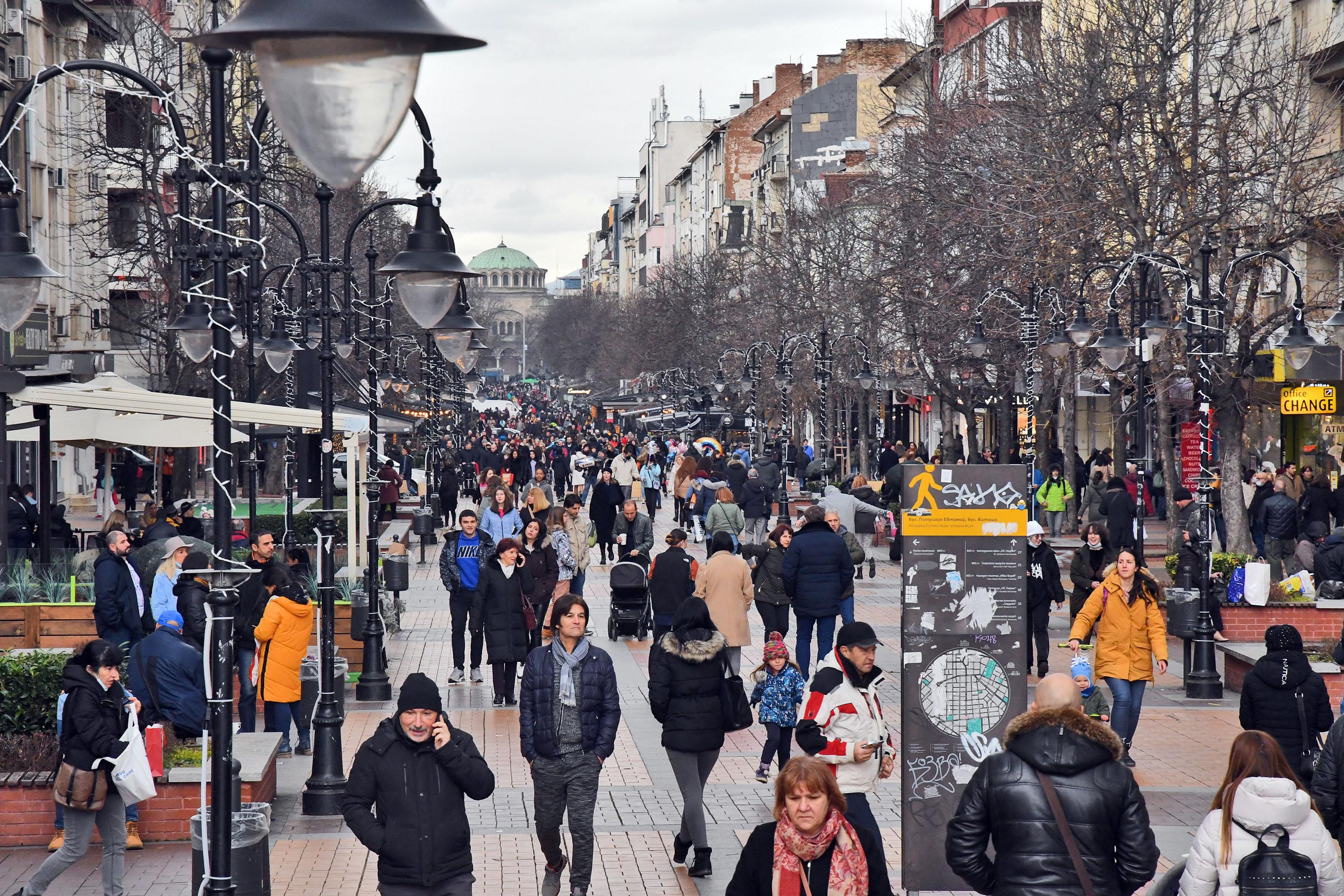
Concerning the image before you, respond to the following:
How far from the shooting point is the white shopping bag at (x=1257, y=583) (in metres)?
18.1

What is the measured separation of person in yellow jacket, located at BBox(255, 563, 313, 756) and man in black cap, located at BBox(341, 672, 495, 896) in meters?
5.59

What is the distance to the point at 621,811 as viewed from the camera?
11.5 metres

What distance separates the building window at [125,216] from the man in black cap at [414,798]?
32185mm

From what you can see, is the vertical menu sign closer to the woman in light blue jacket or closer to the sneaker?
the sneaker

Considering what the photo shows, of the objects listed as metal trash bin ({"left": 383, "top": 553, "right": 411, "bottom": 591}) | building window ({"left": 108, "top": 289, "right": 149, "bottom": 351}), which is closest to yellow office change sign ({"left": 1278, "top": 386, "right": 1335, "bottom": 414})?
metal trash bin ({"left": 383, "top": 553, "right": 411, "bottom": 591})

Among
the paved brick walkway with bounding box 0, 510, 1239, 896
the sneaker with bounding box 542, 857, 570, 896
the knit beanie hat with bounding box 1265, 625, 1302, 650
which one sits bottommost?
the paved brick walkway with bounding box 0, 510, 1239, 896

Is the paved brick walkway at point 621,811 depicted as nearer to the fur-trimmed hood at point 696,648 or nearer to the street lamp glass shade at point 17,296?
the fur-trimmed hood at point 696,648

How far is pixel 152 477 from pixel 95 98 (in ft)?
35.8

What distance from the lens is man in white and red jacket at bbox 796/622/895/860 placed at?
27.1ft

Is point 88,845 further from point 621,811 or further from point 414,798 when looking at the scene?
point 621,811

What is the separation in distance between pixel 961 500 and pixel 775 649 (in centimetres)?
214

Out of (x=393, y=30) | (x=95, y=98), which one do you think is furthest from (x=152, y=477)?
(x=393, y=30)

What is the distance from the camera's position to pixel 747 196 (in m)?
99.1

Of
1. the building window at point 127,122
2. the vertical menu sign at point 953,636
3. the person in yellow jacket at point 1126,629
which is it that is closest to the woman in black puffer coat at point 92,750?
the vertical menu sign at point 953,636
